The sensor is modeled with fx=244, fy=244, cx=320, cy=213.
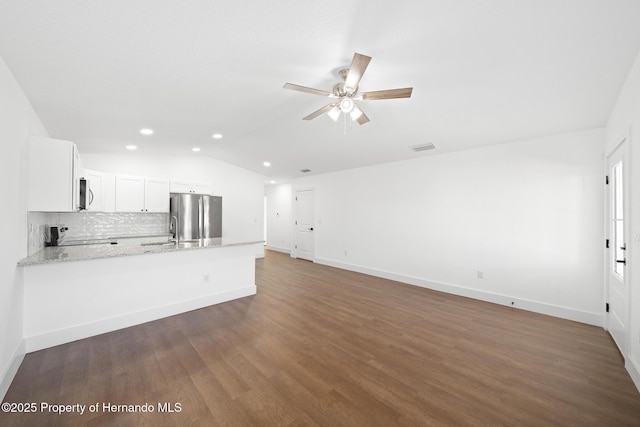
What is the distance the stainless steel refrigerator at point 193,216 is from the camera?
17.1ft

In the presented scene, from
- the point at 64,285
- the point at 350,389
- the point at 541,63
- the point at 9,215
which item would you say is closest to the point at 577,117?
the point at 541,63

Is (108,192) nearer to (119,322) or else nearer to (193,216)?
(193,216)

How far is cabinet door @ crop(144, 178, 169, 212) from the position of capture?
16.1 feet

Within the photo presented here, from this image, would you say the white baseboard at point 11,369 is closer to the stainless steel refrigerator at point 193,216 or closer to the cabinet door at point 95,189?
the cabinet door at point 95,189

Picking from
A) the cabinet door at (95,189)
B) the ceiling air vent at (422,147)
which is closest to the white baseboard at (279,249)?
the cabinet door at (95,189)

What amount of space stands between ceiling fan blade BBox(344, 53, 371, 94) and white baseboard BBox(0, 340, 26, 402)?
3539mm

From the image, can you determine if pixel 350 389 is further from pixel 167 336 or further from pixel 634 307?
pixel 634 307

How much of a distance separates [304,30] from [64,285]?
346cm

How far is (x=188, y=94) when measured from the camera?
8.80 ft

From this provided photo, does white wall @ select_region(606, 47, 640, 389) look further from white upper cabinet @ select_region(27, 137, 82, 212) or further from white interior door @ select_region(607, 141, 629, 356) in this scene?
white upper cabinet @ select_region(27, 137, 82, 212)

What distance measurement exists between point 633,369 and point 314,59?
3776mm

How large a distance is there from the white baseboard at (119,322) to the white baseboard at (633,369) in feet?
14.3

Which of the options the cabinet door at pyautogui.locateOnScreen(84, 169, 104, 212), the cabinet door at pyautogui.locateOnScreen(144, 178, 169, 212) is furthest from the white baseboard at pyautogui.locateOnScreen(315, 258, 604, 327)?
the cabinet door at pyautogui.locateOnScreen(84, 169, 104, 212)

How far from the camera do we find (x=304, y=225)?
746 centimetres
